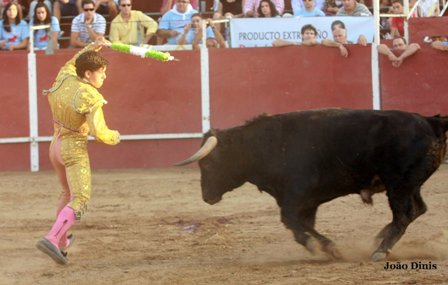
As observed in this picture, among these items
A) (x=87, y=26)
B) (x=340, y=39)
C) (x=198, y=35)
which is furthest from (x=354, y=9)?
(x=87, y=26)

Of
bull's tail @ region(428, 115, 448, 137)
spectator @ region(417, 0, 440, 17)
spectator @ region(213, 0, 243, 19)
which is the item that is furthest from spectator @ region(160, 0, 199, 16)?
bull's tail @ region(428, 115, 448, 137)

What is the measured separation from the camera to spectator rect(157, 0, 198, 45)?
11922 millimetres

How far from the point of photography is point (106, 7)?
41.7 feet

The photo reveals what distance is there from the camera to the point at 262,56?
11828 mm

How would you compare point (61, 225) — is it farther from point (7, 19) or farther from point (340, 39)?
point (7, 19)

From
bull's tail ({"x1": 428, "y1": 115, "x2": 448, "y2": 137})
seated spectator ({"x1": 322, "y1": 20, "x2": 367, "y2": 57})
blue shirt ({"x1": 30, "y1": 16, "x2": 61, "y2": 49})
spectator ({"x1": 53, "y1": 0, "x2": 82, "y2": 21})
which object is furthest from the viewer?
spectator ({"x1": 53, "y1": 0, "x2": 82, "y2": 21})

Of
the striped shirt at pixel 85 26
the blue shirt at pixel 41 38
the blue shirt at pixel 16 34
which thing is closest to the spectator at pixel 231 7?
the striped shirt at pixel 85 26

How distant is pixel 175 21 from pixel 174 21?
1 cm

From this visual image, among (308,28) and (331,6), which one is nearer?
(308,28)

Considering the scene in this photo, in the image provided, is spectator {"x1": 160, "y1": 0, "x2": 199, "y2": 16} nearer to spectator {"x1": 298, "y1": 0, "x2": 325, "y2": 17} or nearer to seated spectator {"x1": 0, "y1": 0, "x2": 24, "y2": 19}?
spectator {"x1": 298, "y1": 0, "x2": 325, "y2": 17}

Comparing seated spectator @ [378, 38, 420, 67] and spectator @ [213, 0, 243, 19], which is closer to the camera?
seated spectator @ [378, 38, 420, 67]

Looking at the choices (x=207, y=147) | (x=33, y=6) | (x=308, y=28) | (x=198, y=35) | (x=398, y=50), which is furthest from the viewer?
(x=33, y=6)

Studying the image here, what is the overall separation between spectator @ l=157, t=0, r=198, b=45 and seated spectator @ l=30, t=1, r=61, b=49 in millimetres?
1199

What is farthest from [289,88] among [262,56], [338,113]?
[338,113]
